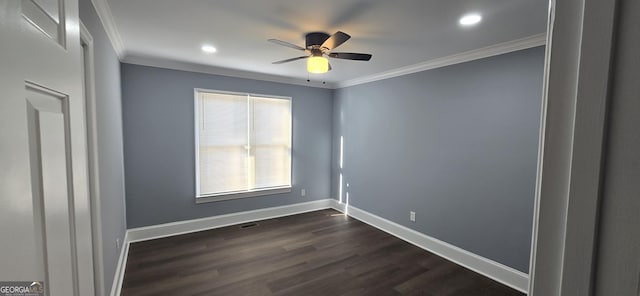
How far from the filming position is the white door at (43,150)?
0.48 meters

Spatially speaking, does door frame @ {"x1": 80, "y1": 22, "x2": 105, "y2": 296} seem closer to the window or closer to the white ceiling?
the white ceiling

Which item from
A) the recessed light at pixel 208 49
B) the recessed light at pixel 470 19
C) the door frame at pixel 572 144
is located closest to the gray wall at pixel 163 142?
the recessed light at pixel 208 49

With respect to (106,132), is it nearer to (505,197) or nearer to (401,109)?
(401,109)

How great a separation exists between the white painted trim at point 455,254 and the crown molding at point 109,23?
3897 mm

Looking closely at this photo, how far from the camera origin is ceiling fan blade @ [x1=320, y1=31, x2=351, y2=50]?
212 centimetres

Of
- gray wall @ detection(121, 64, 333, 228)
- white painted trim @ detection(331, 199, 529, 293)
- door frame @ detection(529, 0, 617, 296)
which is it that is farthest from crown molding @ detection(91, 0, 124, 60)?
white painted trim @ detection(331, 199, 529, 293)

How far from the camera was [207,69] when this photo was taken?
372 centimetres

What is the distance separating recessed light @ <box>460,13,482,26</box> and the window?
2.94m

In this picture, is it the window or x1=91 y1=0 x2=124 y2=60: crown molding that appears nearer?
x1=91 y1=0 x2=124 y2=60: crown molding

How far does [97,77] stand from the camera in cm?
187

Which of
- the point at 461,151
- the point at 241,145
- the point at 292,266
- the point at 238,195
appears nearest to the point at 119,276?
the point at 292,266

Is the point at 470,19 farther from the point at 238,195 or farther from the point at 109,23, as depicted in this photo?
the point at 238,195

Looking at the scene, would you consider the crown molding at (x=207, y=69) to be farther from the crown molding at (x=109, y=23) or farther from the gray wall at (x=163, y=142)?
the crown molding at (x=109, y=23)

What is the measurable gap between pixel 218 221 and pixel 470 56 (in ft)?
13.1
